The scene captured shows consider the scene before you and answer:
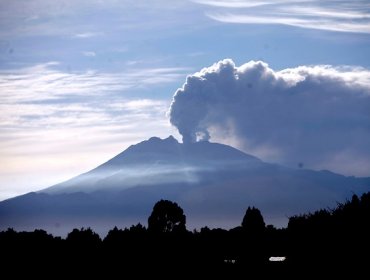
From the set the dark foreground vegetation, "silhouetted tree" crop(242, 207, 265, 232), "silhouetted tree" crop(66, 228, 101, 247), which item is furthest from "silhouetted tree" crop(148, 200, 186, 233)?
"silhouetted tree" crop(66, 228, 101, 247)

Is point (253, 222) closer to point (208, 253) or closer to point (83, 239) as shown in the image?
point (83, 239)

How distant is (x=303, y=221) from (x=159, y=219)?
27.1 m

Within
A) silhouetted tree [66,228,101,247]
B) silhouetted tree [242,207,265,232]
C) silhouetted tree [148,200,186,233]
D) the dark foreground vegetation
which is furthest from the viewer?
silhouetted tree [148,200,186,233]

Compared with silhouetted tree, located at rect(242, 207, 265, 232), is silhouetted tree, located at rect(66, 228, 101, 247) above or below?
below

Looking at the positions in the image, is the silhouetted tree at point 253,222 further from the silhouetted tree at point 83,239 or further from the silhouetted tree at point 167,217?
the silhouetted tree at point 83,239

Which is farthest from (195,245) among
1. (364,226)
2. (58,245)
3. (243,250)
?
(364,226)

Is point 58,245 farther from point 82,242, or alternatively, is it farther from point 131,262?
point 131,262

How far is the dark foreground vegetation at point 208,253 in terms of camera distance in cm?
3812

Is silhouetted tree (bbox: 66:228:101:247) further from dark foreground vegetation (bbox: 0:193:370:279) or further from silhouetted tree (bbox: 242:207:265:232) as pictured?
silhouetted tree (bbox: 242:207:265:232)

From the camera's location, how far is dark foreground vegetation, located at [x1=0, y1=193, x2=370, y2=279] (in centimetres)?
3812

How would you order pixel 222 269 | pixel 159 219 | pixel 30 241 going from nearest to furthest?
pixel 222 269 < pixel 30 241 < pixel 159 219

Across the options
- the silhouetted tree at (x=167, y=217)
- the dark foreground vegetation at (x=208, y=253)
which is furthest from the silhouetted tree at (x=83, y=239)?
the silhouetted tree at (x=167, y=217)

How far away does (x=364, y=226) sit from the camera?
38.2 m

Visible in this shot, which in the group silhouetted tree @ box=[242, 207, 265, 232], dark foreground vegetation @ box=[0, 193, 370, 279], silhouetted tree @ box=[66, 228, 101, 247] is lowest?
dark foreground vegetation @ box=[0, 193, 370, 279]
